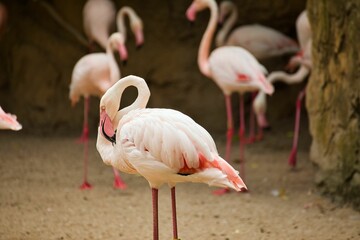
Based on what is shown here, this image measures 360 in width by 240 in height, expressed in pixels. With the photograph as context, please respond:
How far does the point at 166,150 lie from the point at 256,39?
4.52m

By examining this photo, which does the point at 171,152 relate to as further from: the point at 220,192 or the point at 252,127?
the point at 252,127

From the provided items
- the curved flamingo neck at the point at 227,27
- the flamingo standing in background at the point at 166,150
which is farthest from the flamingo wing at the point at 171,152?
the curved flamingo neck at the point at 227,27

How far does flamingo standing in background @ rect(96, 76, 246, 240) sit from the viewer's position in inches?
158

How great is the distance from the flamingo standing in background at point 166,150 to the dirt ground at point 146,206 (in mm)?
985

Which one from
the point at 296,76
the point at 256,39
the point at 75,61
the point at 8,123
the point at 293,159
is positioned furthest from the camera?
the point at 75,61

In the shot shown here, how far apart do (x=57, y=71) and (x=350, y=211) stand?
192 inches

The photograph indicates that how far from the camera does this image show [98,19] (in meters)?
8.43

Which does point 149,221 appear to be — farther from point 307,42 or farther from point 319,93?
point 307,42

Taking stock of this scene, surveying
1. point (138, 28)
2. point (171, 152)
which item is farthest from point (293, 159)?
point (171, 152)

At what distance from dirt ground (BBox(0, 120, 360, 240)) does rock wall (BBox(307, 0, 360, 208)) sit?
24cm

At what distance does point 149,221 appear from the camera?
5.37m

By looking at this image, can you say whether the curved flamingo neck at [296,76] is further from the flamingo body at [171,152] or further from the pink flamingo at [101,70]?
the flamingo body at [171,152]

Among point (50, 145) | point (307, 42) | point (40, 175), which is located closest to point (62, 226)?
point (40, 175)

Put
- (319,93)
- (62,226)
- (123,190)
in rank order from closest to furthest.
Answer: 1. (62,226)
2. (319,93)
3. (123,190)
